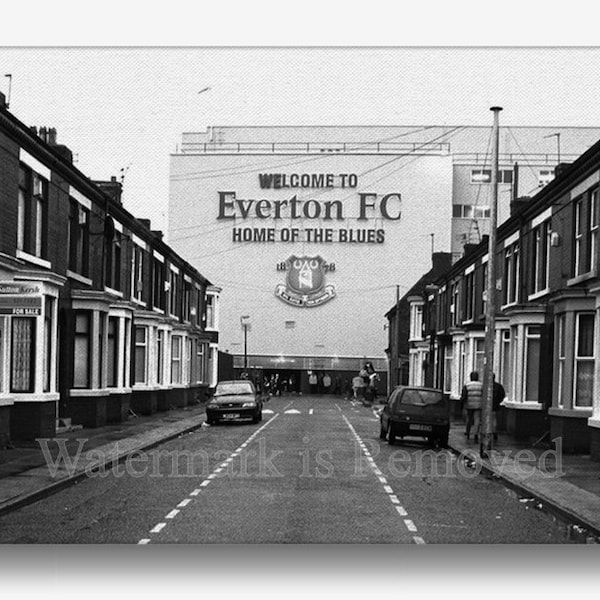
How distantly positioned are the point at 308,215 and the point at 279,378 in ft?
48.6

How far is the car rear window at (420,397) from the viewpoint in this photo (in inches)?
1065

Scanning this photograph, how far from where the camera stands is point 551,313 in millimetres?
28266

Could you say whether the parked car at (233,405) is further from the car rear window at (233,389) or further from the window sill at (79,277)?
the window sill at (79,277)

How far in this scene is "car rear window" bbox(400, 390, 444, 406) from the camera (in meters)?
27.0

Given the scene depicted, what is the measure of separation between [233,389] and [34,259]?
12932 mm

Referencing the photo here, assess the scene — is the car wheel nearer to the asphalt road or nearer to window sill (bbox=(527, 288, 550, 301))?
the asphalt road

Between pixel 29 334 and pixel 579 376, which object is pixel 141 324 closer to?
pixel 29 334

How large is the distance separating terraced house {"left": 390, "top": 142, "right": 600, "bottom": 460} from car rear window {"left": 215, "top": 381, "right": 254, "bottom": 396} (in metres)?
8.46

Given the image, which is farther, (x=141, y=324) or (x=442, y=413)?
(x=141, y=324)

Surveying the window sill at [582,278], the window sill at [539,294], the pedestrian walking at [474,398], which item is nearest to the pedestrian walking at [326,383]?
the window sill at [539,294]

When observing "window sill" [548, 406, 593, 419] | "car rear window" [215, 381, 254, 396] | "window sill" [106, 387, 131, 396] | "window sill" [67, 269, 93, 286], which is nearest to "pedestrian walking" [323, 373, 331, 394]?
"car rear window" [215, 381, 254, 396]

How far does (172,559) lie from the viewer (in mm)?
12055

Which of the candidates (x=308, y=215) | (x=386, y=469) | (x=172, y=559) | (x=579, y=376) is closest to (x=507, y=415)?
(x=579, y=376)

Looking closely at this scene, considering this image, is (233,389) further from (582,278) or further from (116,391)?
(582,278)
